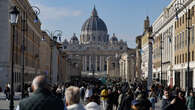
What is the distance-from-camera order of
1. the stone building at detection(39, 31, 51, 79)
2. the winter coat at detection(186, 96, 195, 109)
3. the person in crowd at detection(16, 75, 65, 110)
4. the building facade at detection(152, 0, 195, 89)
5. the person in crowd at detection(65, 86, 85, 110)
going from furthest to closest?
the stone building at detection(39, 31, 51, 79) → the building facade at detection(152, 0, 195, 89) → the winter coat at detection(186, 96, 195, 109) → the person in crowd at detection(65, 86, 85, 110) → the person in crowd at detection(16, 75, 65, 110)

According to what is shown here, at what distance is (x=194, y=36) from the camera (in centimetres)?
4341

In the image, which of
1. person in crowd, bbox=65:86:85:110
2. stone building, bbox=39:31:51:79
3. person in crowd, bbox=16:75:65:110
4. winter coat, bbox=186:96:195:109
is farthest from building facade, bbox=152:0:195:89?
person in crowd, bbox=16:75:65:110

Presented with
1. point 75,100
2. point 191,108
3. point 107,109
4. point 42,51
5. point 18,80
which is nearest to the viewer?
point 75,100

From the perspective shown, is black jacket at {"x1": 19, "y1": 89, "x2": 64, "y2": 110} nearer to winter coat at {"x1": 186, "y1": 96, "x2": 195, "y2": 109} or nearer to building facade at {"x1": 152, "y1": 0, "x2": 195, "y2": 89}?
winter coat at {"x1": 186, "y1": 96, "x2": 195, "y2": 109}

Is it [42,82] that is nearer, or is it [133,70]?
[42,82]

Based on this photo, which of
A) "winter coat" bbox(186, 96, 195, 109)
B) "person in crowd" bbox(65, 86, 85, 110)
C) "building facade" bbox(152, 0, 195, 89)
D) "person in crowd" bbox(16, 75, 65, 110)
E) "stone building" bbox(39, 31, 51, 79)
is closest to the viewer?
"person in crowd" bbox(16, 75, 65, 110)

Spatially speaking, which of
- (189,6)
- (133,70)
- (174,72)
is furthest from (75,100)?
(133,70)

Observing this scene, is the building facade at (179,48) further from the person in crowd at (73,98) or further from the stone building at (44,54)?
the person in crowd at (73,98)

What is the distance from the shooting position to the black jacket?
6668 millimetres

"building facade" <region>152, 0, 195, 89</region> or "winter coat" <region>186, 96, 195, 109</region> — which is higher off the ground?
"building facade" <region>152, 0, 195, 89</region>

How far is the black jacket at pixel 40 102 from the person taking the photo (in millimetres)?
6668

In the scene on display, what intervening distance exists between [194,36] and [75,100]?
122 ft

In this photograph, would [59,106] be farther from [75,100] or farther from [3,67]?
[3,67]

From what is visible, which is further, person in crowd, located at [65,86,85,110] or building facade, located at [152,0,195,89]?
building facade, located at [152,0,195,89]
